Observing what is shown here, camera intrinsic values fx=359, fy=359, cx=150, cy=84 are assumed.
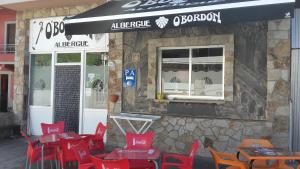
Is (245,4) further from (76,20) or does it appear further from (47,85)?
(47,85)

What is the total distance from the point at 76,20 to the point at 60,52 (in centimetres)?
398

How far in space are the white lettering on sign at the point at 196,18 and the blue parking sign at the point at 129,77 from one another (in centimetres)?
334

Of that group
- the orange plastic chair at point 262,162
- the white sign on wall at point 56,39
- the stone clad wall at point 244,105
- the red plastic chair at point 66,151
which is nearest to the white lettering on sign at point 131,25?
the stone clad wall at point 244,105

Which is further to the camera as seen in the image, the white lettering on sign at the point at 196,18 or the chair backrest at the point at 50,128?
the chair backrest at the point at 50,128

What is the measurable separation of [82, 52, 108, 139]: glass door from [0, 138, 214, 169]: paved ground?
2.15 meters

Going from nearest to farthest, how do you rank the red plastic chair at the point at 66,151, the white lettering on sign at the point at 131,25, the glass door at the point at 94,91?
the red plastic chair at the point at 66,151, the white lettering on sign at the point at 131,25, the glass door at the point at 94,91

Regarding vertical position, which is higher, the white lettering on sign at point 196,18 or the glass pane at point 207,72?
the white lettering on sign at point 196,18

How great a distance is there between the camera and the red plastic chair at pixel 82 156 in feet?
18.4

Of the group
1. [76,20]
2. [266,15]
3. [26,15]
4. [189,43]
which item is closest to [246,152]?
[266,15]

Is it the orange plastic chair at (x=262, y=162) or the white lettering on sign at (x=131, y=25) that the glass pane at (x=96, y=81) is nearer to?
the white lettering on sign at (x=131, y=25)

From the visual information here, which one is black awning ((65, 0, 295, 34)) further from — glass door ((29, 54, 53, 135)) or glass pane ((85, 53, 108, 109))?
glass door ((29, 54, 53, 135))

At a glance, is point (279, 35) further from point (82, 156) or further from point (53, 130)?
point (53, 130)

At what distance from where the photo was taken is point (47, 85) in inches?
504

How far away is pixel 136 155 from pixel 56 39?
7.81m
